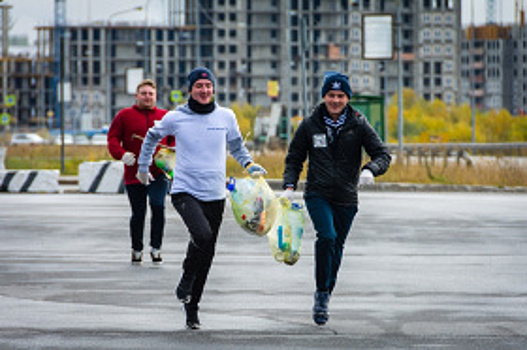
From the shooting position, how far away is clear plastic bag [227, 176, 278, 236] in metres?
9.01

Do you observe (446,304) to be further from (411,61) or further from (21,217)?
(411,61)

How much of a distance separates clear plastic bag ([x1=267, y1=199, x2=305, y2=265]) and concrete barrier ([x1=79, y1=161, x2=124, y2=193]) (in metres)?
19.7

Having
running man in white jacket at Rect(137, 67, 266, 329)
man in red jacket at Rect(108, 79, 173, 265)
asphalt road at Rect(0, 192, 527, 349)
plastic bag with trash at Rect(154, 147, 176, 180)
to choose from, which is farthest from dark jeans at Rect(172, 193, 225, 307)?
man in red jacket at Rect(108, 79, 173, 265)

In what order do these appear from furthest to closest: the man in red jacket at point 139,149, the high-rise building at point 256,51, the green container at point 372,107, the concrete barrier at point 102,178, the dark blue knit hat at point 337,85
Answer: the high-rise building at point 256,51 < the green container at point 372,107 < the concrete barrier at point 102,178 < the man in red jacket at point 139,149 < the dark blue knit hat at point 337,85

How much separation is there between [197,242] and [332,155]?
44.4 inches

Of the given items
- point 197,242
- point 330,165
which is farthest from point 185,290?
point 330,165

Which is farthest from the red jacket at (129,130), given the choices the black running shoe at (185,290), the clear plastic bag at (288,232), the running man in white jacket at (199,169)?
the black running shoe at (185,290)

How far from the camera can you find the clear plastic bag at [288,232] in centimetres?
917

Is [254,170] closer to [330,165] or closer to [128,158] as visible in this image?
[330,165]

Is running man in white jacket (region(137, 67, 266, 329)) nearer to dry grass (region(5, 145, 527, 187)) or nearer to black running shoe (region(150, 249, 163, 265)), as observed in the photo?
black running shoe (region(150, 249, 163, 265))

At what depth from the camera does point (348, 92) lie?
29.0 feet

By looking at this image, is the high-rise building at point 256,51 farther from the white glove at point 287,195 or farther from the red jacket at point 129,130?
the white glove at point 287,195

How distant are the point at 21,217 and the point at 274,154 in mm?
16219

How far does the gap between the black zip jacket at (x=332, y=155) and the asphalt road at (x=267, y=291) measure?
919 millimetres
